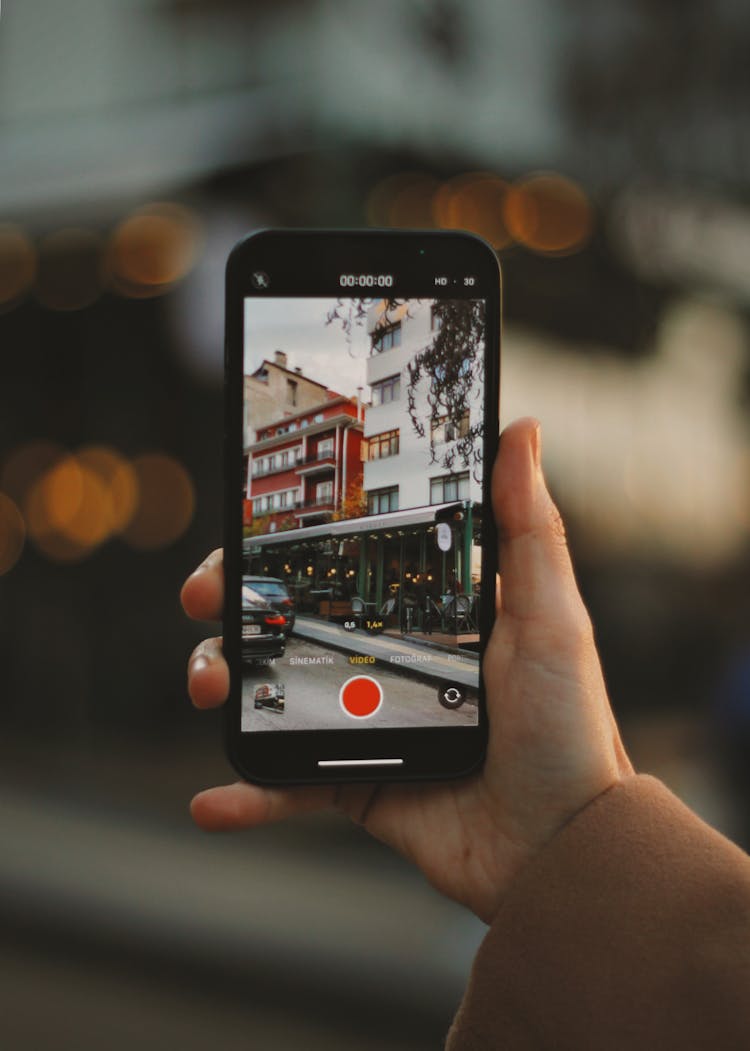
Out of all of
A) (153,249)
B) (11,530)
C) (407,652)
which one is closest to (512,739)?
(407,652)

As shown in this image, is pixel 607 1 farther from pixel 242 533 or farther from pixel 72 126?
pixel 242 533

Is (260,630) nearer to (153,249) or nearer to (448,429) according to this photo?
(448,429)

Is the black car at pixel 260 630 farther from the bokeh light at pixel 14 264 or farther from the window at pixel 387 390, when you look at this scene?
the bokeh light at pixel 14 264

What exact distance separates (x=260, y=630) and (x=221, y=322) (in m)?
7.42

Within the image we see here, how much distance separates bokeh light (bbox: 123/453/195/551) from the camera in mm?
8922

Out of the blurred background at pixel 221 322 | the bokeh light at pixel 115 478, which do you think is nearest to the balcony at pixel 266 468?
the blurred background at pixel 221 322

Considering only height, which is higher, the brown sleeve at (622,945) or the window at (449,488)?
the window at (449,488)

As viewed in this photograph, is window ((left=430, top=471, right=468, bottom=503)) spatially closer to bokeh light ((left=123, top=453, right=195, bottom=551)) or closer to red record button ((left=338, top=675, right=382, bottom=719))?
red record button ((left=338, top=675, right=382, bottom=719))

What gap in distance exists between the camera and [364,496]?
179 cm

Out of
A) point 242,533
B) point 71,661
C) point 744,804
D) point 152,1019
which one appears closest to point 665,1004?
point 242,533

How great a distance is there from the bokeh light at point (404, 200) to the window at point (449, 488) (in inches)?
258

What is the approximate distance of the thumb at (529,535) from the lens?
1676 millimetres

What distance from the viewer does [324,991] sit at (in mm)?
4426

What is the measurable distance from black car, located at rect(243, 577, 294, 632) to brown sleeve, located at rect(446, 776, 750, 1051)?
73 cm
